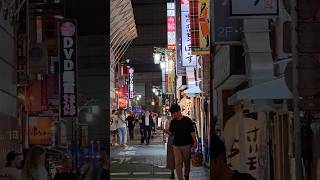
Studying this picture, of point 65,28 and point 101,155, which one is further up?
point 65,28

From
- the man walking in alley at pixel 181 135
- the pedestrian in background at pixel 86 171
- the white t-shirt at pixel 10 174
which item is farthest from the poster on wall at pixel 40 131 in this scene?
the white t-shirt at pixel 10 174

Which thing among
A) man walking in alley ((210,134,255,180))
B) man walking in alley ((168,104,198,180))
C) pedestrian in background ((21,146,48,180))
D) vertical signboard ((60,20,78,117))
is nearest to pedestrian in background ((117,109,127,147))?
vertical signboard ((60,20,78,117))

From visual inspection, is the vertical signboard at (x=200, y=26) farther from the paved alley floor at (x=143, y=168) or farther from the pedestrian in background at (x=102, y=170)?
the pedestrian in background at (x=102, y=170)

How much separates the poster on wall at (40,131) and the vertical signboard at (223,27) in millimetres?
5079

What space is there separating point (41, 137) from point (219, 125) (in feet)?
13.1

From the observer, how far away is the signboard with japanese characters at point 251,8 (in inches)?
234

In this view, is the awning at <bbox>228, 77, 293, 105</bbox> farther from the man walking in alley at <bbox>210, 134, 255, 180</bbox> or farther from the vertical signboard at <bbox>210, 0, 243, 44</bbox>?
the vertical signboard at <bbox>210, 0, 243, 44</bbox>

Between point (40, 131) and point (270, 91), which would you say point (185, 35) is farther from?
point (270, 91)

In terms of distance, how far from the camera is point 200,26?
1552 centimetres

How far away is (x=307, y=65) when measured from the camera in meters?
4.42

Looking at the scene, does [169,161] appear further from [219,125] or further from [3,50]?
[3,50]

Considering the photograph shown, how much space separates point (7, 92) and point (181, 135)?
348 centimetres

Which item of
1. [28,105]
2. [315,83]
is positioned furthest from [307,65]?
[28,105]

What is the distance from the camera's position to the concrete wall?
11.7m
